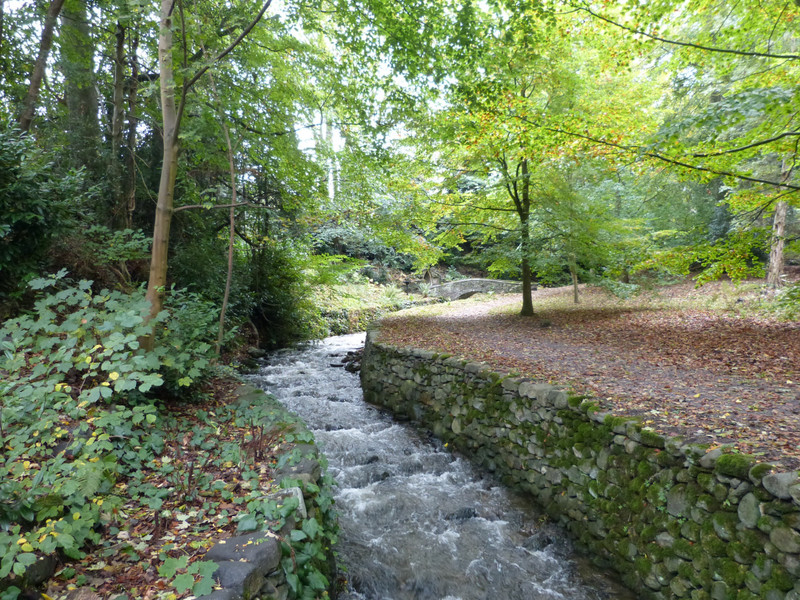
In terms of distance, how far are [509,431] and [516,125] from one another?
4.62 meters

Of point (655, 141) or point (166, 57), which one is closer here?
point (166, 57)

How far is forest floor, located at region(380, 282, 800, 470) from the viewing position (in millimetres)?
3195

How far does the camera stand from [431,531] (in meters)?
3.71

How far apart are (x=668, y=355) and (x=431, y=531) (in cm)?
427

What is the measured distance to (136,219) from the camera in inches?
298

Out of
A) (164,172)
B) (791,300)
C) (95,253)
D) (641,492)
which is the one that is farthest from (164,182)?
(791,300)

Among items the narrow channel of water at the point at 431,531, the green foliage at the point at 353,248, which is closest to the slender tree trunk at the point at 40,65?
the narrow channel of water at the point at 431,531

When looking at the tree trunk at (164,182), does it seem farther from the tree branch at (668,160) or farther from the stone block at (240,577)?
the tree branch at (668,160)

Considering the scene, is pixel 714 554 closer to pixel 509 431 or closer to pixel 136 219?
pixel 509 431

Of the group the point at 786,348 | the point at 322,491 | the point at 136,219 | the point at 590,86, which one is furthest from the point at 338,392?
the point at 590,86

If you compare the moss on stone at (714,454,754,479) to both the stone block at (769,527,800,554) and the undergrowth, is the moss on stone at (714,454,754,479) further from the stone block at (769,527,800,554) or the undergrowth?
the undergrowth

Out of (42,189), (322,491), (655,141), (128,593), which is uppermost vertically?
(655,141)

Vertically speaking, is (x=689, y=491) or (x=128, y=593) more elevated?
(x=128, y=593)

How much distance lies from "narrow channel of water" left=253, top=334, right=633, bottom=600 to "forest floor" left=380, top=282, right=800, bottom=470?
1.37m
